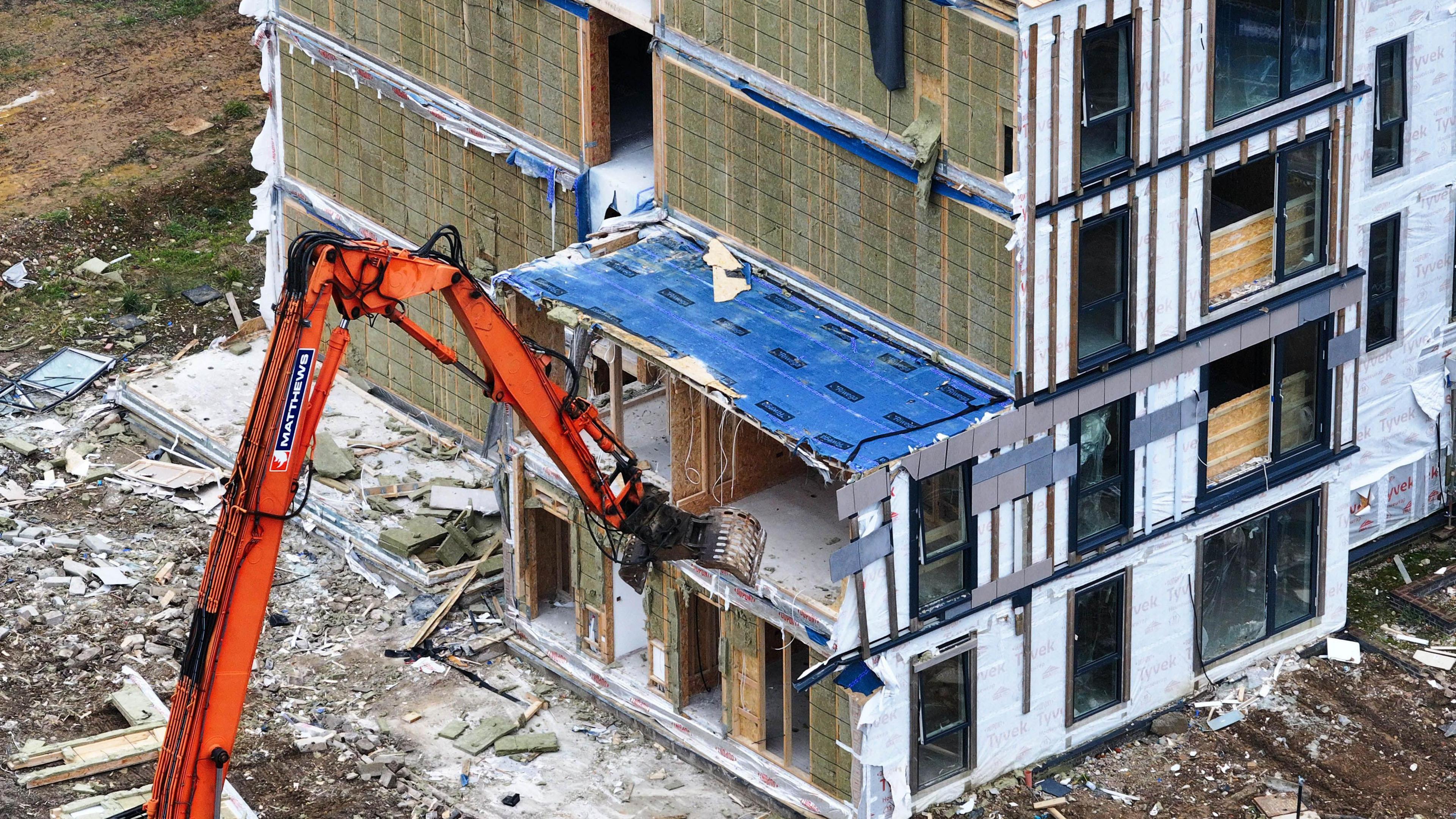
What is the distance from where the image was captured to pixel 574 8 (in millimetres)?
30344

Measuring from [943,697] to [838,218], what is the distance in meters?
5.61

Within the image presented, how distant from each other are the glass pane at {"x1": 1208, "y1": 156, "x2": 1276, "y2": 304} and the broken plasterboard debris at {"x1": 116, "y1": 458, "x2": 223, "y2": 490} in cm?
1493

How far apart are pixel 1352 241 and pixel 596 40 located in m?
9.72

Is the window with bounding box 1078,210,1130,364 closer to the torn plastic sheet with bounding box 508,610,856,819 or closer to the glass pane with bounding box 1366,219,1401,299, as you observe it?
the glass pane with bounding box 1366,219,1401,299

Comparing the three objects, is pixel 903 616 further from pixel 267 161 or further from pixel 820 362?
pixel 267 161

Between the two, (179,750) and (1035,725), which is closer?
(179,750)

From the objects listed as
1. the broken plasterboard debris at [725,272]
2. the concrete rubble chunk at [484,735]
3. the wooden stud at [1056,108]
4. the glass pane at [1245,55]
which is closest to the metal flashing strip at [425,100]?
the broken plasterboard debris at [725,272]

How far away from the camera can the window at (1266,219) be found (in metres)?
27.5

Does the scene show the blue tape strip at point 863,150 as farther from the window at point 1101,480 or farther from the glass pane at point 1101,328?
the window at point 1101,480

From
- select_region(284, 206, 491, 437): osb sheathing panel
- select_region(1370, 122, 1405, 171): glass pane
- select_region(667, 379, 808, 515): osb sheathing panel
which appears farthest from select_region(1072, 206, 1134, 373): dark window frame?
select_region(284, 206, 491, 437): osb sheathing panel

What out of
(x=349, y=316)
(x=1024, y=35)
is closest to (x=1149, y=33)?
(x=1024, y=35)

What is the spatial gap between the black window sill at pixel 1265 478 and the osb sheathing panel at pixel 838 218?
4.04 m

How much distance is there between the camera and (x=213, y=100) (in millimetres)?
47875

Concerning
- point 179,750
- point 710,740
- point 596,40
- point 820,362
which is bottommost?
point 710,740
